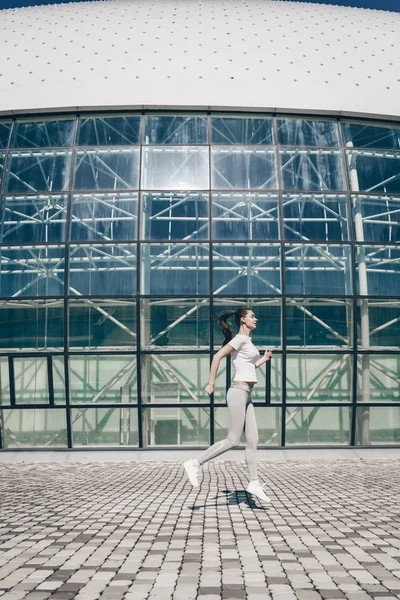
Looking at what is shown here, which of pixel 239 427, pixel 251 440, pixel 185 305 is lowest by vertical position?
pixel 251 440

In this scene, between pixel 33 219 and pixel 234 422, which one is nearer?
pixel 234 422

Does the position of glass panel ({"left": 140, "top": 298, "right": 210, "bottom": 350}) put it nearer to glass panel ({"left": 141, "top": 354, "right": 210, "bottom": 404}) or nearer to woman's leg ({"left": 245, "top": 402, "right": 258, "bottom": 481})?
glass panel ({"left": 141, "top": 354, "right": 210, "bottom": 404})

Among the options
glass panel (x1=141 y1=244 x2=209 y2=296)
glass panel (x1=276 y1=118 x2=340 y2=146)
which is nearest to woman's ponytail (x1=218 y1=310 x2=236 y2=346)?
glass panel (x1=141 y1=244 x2=209 y2=296)

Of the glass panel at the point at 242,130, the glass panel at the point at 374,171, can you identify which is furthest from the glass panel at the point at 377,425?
the glass panel at the point at 242,130

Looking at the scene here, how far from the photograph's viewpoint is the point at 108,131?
1194 centimetres

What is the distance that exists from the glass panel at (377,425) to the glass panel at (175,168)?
5318 millimetres

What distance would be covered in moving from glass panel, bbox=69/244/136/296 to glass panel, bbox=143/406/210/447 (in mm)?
2363

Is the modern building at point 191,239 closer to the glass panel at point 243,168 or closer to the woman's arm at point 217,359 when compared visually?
the glass panel at point 243,168

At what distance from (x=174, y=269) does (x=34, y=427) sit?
395 centimetres

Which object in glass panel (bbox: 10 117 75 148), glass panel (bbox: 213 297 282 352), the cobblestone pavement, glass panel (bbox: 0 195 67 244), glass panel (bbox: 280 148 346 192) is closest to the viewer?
the cobblestone pavement

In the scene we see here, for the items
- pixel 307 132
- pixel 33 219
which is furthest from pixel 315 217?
pixel 33 219

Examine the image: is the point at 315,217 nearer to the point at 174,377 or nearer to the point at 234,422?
the point at 174,377

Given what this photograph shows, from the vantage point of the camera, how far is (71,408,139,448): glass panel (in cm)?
1085

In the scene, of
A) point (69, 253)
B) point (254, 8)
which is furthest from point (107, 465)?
point (254, 8)
